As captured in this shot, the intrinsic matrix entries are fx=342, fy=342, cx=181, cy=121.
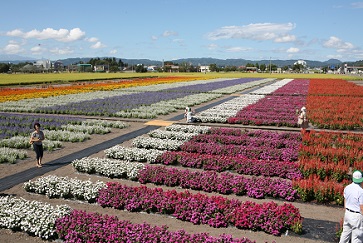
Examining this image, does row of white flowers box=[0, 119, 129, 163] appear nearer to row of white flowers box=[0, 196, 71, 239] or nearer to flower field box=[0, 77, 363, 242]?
flower field box=[0, 77, 363, 242]

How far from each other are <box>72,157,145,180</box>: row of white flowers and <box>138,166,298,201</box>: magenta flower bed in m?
0.48

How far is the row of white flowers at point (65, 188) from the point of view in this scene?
419 inches

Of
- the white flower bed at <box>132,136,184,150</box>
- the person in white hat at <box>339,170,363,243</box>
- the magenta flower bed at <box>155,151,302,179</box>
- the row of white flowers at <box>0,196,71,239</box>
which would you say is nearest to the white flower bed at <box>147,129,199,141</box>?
the white flower bed at <box>132,136,184,150</box>

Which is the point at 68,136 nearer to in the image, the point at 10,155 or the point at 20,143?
the point at 20,143

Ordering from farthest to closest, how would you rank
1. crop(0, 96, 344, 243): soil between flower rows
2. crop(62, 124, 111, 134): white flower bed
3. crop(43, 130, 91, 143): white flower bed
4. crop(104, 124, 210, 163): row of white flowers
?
crop(62, 124, 111, 134): white flower bed
crop(43, 130, 91, 143): white flower bed
crop(104, 124, 210, 163): row of white flowers
crop(0, 96, 344, 243): soil between flower rows

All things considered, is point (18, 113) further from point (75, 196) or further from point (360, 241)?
point (360, 241)

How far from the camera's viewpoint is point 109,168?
43.0ft

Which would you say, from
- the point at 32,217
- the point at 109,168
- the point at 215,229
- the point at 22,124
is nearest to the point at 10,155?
the point at 109,168

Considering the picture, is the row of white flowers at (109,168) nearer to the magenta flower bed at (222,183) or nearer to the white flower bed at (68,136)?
the magenta flower bed at (222,183)

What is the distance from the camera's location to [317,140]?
1736 cm

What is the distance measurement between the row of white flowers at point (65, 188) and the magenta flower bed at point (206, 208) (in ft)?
1.19

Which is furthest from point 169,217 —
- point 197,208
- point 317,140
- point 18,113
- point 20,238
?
point 18,113

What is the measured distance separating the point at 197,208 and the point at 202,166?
490 centimetres

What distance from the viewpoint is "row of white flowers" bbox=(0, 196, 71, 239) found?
8398 mm
